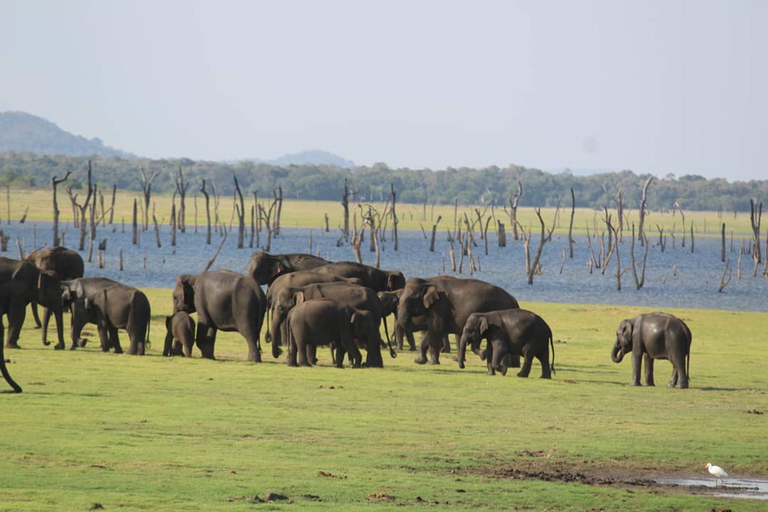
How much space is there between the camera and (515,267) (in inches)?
3981

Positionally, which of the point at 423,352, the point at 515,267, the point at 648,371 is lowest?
the point at 515,267

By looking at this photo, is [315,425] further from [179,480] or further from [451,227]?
[451,227]

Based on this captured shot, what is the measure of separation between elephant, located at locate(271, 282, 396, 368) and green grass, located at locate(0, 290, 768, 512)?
51 cm

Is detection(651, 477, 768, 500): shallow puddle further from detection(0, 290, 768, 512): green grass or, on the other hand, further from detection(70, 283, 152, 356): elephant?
detection(70, 283, 152, 356): elephant

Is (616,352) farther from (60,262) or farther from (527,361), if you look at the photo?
(60,262)

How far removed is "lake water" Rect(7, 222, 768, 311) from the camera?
70500 mm

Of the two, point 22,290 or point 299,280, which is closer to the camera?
point 22,290

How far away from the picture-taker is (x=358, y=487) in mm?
12078

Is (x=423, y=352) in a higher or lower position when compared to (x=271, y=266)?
lower

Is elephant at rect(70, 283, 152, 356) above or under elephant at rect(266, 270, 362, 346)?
under

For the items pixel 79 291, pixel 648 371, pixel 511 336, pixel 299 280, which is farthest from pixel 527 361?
pixel 79 291

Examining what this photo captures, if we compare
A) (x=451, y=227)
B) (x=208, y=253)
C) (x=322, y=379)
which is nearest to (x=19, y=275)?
(x=322, y=379)

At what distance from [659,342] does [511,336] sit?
2.48m

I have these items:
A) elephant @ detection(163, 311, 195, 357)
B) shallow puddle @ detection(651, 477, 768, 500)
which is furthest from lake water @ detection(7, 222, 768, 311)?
shallow puddle @ detection(651, 477, 768, 500)
